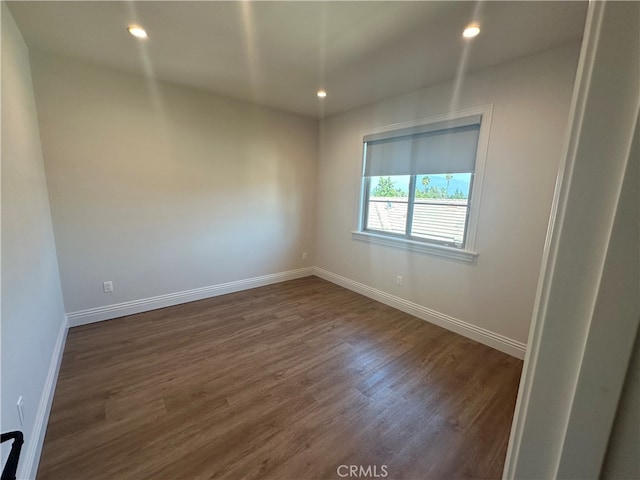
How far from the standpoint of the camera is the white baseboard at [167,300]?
112 inches

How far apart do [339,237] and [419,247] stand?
4.42 feet

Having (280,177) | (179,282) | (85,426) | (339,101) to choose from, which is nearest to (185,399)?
(85,426)

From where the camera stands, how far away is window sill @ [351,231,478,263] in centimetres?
277

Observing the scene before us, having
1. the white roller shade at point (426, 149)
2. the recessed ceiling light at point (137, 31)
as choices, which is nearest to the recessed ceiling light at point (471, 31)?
the white roller shade at point (426, 149)

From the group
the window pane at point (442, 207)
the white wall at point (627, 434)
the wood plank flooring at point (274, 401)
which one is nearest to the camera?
the white wall at point (627, 434)

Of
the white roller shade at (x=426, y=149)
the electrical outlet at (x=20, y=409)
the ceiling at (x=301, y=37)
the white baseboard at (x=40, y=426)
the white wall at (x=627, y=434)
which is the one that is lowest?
the white baseboard at (x=40, y=426)

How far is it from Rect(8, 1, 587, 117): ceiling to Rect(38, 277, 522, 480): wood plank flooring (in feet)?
8.38

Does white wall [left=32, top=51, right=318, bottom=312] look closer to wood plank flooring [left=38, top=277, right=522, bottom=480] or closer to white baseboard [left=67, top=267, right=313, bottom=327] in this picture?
white baseboard [left=67, top=267, right=313, bottom=327]

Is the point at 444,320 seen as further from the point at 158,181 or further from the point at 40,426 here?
the point at 158,181

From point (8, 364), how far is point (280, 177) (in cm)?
326

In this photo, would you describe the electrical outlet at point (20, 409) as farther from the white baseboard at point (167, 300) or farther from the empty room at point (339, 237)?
the white baseboard at point (167, 300)

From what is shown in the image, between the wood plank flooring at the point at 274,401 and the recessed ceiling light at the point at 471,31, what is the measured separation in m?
2.57

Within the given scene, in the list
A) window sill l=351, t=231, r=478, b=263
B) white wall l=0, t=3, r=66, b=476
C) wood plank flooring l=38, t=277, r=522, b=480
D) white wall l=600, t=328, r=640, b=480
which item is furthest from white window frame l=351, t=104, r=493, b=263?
white wall l=0, t=3, r=66, b=476

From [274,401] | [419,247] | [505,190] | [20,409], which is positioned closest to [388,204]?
[419,247]
